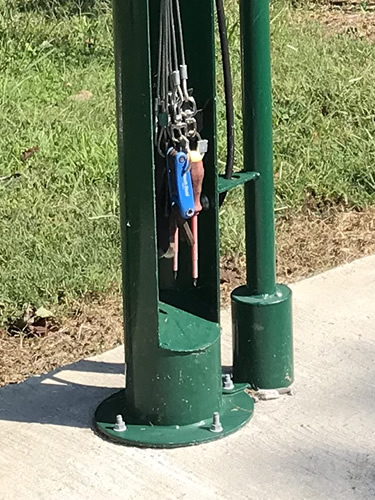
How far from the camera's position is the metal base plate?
3006 millimetres

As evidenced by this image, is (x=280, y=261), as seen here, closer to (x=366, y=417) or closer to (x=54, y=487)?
(x=366, y=417)

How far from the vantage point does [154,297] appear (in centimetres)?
296

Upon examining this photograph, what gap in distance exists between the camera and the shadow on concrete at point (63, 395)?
10.5 feet

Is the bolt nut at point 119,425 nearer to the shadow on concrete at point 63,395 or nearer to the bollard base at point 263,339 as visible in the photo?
the shadow on concrete at point 63,395

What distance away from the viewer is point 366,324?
148 inches

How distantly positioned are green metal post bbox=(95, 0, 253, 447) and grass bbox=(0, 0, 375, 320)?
1115mm

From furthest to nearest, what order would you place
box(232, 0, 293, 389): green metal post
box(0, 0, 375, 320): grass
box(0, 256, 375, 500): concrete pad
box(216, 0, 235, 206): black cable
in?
box(0, 0, 375, 320): grass, box(232, 0, 293, 389): green metal post, box(216, 0, 235, 206): black cable, box(0, 256, 375, 500): concrete pad

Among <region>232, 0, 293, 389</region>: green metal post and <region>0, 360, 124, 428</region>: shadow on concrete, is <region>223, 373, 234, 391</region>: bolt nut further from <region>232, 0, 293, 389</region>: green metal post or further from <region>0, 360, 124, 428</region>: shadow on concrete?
<region>0, 360, 124, 428</region>: shadow on concrete

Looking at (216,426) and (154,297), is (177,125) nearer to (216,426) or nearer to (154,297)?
(154,297)

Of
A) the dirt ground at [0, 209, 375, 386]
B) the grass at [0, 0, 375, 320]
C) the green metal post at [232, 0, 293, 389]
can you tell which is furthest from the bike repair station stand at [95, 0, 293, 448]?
the grass at [0, 0, 375, 320]

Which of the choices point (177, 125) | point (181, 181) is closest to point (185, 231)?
point (181, 181)

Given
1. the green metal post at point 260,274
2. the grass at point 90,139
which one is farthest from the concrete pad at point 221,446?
the grass at point 90,139

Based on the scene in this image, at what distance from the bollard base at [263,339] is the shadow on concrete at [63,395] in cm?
39

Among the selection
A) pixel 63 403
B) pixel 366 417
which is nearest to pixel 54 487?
pixel 63 403
